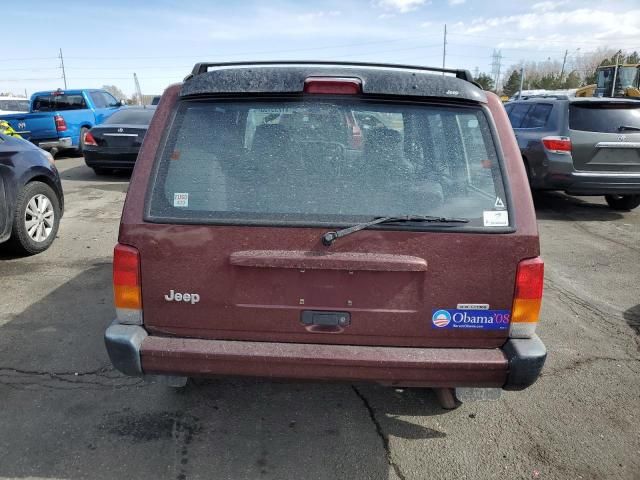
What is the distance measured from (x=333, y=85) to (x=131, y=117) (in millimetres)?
10598

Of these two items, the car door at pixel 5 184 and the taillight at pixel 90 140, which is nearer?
the car door at pixel 5 184

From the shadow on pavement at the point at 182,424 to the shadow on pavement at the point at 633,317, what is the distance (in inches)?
88.8

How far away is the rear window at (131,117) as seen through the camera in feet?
38.1

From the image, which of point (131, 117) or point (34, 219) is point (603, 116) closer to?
point (34, 219)

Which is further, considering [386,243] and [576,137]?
[576,137]

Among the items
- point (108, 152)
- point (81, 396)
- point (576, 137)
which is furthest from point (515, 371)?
point (108, 152)

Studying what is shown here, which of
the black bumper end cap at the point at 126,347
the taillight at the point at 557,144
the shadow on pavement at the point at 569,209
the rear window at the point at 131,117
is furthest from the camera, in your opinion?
the rear window at the point at 131,117

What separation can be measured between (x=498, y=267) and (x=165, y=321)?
1.57 meters

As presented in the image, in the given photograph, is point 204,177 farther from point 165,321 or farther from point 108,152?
point 108,152

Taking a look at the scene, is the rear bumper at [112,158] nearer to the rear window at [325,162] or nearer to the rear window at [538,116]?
the rear window at [538,116]

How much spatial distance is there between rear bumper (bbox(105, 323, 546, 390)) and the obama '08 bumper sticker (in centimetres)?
11

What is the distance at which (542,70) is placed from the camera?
90.6m

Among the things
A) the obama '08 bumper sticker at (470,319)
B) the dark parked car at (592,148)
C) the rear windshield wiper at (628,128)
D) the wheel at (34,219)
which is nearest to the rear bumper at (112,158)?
the wheel at (34,219)

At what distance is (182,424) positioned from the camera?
295 centimetres
